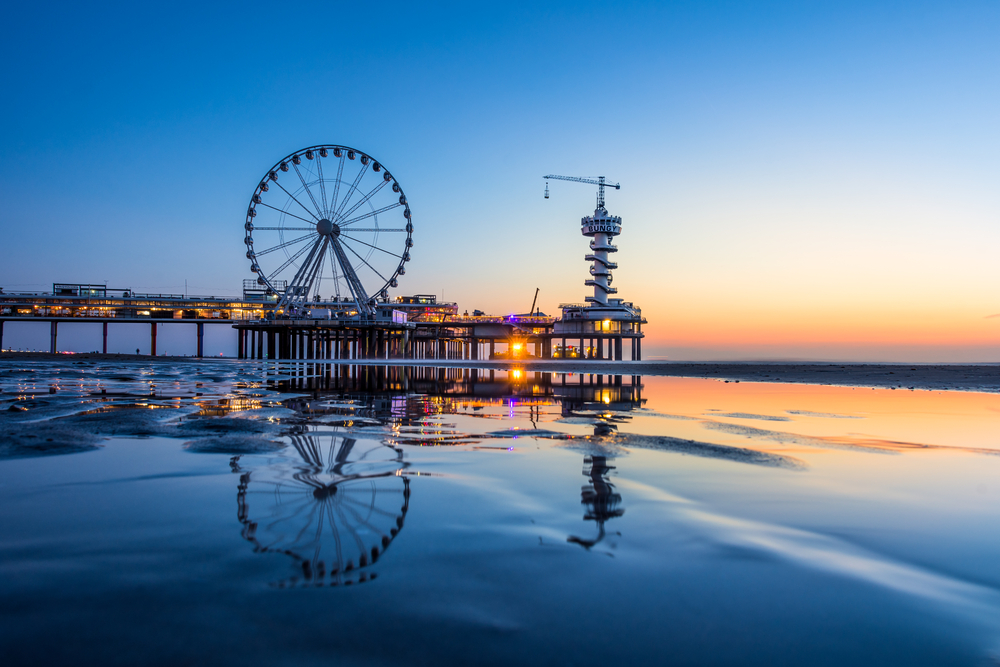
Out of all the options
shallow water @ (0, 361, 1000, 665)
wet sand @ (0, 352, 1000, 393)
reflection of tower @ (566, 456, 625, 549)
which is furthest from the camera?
wet sand @ (0, 352, 1000, 393)

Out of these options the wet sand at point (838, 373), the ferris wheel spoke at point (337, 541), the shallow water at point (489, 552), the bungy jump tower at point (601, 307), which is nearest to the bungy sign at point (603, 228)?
the bungy jump tower at point (601, 307)

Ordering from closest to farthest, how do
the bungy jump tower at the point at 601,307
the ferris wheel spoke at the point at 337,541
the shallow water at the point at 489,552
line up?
the shallow water at the point at 489,552, the ferris wheel spoke at the point at 337,541, the bungy jump tower at the point at 601,307

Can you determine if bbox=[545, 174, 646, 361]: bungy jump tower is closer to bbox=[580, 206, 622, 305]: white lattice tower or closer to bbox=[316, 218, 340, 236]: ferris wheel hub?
bbox=[580, 206, 622, 305]: white lattice tower

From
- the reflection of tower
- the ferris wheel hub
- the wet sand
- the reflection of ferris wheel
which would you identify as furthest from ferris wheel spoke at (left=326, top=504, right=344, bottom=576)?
the ferris wheel hub

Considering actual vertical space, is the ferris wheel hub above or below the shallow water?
above

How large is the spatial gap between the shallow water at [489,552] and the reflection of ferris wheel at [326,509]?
0.02 meters

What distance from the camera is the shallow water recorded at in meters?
2.30

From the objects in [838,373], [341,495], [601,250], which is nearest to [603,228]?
[601,250]

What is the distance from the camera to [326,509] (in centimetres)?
412

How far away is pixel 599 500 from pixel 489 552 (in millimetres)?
1542

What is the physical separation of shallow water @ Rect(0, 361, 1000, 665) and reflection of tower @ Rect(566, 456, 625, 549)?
3 cm

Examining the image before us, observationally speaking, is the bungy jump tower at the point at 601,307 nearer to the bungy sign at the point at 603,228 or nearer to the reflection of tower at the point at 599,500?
the bungy sign at the point at 603,228

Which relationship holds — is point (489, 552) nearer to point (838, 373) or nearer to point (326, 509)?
point (326, 509)

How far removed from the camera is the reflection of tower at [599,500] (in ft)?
12.3
